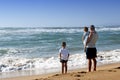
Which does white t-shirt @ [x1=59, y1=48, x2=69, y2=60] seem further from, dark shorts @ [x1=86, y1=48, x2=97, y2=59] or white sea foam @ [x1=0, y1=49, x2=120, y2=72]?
white sea foam @ [x1=0, y1=49, x2=120, y2=72]

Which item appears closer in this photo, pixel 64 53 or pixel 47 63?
pixel 64 53

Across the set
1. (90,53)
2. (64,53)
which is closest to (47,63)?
(64,53)

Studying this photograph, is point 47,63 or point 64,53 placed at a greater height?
point 64,53

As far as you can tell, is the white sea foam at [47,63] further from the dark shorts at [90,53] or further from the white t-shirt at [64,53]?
the dark shorts at [90,53]

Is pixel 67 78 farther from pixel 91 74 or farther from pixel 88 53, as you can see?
pixel 88 53

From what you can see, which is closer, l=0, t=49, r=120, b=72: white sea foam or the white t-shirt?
the white t-shirt

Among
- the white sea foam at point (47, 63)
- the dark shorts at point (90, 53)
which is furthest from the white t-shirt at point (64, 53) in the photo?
the white sea foam at point (47, 63)

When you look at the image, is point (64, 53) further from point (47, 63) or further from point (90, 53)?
point (47, 63)

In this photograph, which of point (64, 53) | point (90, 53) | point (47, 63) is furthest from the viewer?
point (47, 63)

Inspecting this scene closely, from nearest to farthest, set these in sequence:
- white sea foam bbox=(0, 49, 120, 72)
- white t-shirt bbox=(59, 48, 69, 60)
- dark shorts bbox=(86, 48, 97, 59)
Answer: dark shorts bbox=(86, 48, 97, 59)
white t-shirt bbox=(59, 48, 69, 60)
white sea foam bbox=(0, 49, 120, 72)

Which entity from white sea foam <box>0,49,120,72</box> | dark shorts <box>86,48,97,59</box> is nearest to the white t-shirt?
dark shorts <box>86,48,97,59</box>

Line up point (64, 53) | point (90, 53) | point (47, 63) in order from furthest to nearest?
1. point (47, 63)
2. point (64, 53)
3. point (90, 53)

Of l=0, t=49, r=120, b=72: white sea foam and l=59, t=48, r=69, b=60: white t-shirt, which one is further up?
l=59, t=48, r=69, b=60: white t-shirt

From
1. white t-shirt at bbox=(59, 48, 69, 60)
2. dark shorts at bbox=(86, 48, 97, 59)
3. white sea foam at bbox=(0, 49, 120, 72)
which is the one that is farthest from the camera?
white sea foam at bbox=(0, 49, 120, 72)
